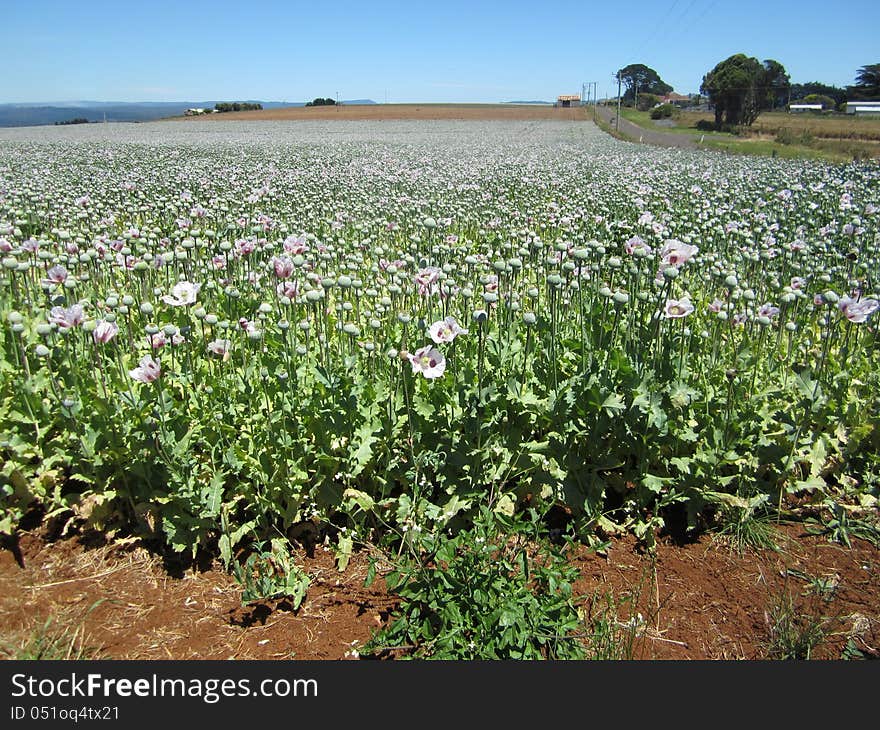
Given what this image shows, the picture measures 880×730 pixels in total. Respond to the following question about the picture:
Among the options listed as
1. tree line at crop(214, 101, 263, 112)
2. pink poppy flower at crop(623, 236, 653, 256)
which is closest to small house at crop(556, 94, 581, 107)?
tree line at crop(214, 101, 263, 112)

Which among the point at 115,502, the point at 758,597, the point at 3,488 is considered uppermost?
the point at 3,488

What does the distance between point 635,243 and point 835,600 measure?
245 centimetres

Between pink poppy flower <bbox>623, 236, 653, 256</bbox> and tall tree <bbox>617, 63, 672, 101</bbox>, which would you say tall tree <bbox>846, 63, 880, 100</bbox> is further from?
pink poppy flower <bbox>623, 236, 653, 256</bbox>

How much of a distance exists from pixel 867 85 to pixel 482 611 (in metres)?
108

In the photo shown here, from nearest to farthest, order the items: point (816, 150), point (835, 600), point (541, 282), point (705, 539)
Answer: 1. point (835, 600)
2. point (705, 539)
3. point (541, 282)
4. point (816, 150)

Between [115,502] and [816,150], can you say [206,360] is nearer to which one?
[115,502]

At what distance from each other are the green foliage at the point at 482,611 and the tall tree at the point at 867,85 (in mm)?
100162

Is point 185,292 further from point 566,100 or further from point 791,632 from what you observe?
point 566,100

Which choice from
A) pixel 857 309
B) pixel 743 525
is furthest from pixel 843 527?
pixel 857 309

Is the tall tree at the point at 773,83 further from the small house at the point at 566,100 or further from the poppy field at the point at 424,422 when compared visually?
the poppy field at the point at 424,422

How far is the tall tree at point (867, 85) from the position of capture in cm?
8214

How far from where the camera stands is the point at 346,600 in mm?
3123

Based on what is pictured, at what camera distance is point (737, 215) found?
9.30 meters

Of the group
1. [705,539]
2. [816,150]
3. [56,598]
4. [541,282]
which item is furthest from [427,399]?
[816,150]
